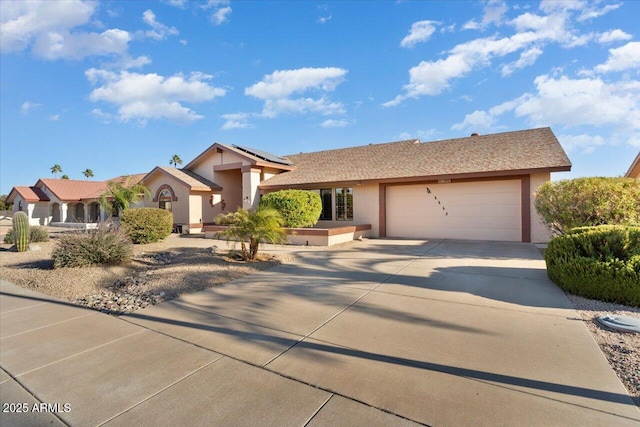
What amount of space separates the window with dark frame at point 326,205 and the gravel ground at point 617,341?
13749 millimetres

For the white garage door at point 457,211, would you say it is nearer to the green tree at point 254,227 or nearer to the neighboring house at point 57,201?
the green tree at point 254,227

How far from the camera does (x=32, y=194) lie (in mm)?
33938

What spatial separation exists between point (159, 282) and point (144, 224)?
8.35 metres

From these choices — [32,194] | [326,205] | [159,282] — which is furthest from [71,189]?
[159,282]

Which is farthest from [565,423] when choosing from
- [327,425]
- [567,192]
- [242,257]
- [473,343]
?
[567,192]

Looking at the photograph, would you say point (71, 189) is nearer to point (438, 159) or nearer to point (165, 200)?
point (165, 200)

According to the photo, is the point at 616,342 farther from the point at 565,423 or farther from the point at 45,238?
the point at 45,238

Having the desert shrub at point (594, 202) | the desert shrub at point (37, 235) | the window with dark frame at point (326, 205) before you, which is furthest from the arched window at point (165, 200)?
the desert shrub at point (594, 202)

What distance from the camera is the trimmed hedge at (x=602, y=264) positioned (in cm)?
540

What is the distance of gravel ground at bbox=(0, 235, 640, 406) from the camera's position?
157 inches

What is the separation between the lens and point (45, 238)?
15.6 m

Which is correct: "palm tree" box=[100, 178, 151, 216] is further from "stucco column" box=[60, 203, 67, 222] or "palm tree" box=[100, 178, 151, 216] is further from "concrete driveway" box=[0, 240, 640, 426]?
"stucco column" box=[60, 203, 67, 222]

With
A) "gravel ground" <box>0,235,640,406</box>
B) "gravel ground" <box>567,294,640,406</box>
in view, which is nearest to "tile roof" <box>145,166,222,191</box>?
"gravel ground" <box>0,235,640,406</box>

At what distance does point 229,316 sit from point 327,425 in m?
3.02
